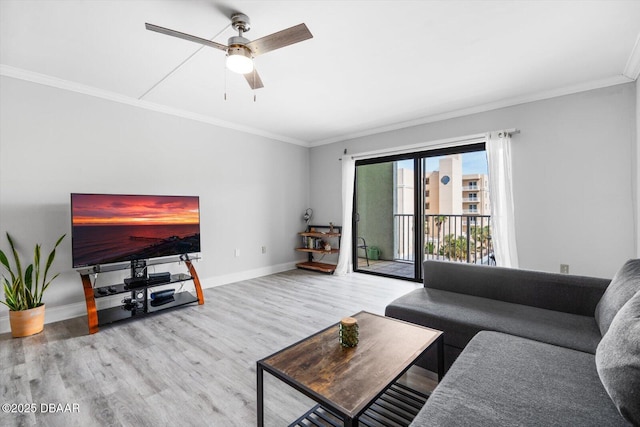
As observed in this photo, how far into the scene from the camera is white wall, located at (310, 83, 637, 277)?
9.30 feet

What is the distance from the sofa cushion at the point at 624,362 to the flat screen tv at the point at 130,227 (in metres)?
3.57

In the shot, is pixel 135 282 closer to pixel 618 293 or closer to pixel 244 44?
pixel 244 44

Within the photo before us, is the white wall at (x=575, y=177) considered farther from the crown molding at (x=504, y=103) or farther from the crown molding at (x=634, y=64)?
the crown molding at (x=634, y=64)

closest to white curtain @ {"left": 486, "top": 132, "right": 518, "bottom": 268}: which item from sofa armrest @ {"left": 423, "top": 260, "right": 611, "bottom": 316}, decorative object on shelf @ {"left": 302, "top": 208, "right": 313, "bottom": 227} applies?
sofa armrest @ {"left": 423, "top": 260, "right": 611, "bottom": 316}

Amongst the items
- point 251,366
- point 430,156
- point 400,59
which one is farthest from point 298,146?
point 251,366

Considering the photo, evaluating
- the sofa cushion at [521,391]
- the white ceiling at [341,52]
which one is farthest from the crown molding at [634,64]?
the sofa cushion at [521,391]

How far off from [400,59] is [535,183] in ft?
7.31

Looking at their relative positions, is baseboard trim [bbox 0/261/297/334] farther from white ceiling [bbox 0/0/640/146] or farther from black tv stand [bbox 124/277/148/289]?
white ceiling [bbox 0/0/640/146]

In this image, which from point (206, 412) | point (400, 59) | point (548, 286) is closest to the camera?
point (206, 412)

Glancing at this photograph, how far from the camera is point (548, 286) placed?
2.00m

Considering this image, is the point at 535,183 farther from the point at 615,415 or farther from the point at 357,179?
the point at 615,415

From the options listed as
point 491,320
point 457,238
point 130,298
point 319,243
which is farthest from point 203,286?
point 457,238

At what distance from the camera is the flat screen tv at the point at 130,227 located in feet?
8.88

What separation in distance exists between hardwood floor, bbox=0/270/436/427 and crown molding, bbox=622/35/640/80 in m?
3.17
